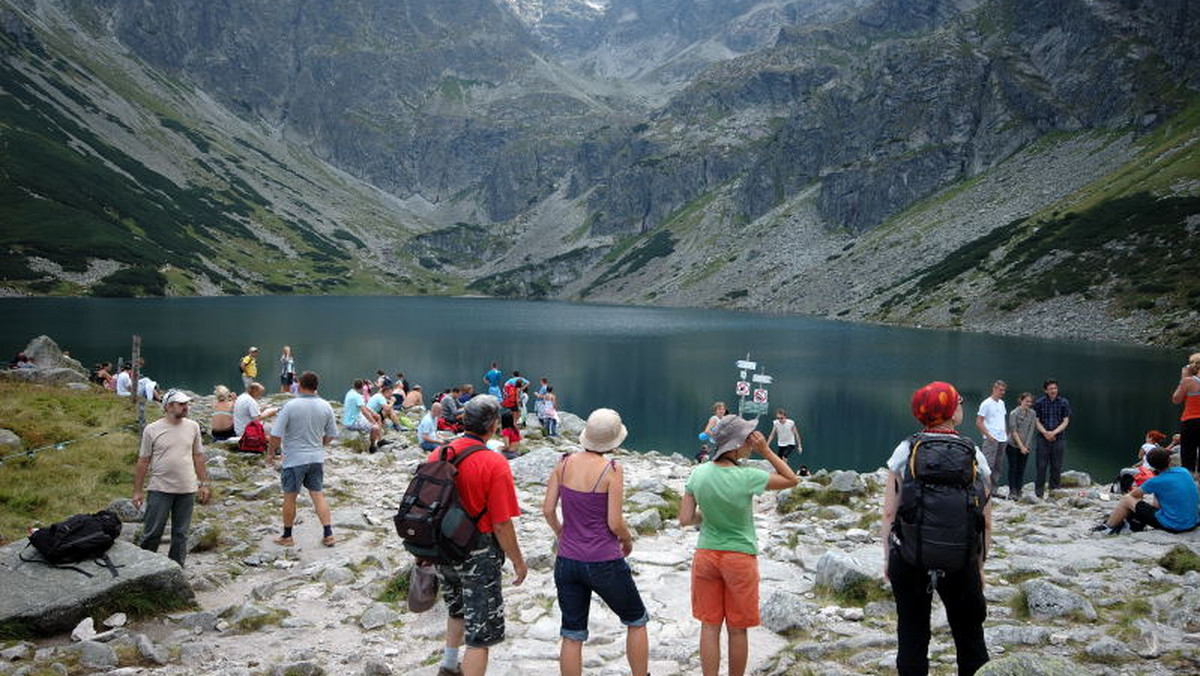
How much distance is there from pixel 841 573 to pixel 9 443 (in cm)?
1622

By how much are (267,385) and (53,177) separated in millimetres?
164050

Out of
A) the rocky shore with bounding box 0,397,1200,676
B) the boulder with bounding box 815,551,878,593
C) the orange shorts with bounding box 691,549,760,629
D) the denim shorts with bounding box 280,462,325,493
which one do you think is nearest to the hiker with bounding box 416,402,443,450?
the rocky shore with bounding box 0,397,1200,676

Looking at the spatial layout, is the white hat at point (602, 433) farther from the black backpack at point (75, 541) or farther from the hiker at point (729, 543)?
the black backpack at point (75, 541)

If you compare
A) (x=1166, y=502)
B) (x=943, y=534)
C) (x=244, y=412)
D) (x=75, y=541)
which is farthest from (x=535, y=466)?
(x=943, y=534)

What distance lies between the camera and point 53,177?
16038 cm

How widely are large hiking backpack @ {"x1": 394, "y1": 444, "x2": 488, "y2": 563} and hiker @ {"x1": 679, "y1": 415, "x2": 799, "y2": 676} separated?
6.41 feet

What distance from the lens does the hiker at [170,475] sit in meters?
8.80

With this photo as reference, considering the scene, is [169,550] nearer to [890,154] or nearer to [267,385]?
[267,385]

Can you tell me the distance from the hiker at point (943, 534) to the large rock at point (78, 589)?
791 cm

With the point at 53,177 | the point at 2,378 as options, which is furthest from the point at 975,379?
the point at 53,177

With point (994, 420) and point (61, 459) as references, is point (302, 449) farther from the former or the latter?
point (994, 420)

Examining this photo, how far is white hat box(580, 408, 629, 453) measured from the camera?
572 centimetres

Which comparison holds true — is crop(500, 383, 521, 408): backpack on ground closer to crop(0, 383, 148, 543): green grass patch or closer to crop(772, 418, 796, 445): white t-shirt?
crop(772, 418, 796, 445): white t-shirt

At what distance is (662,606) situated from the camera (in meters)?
8.35
